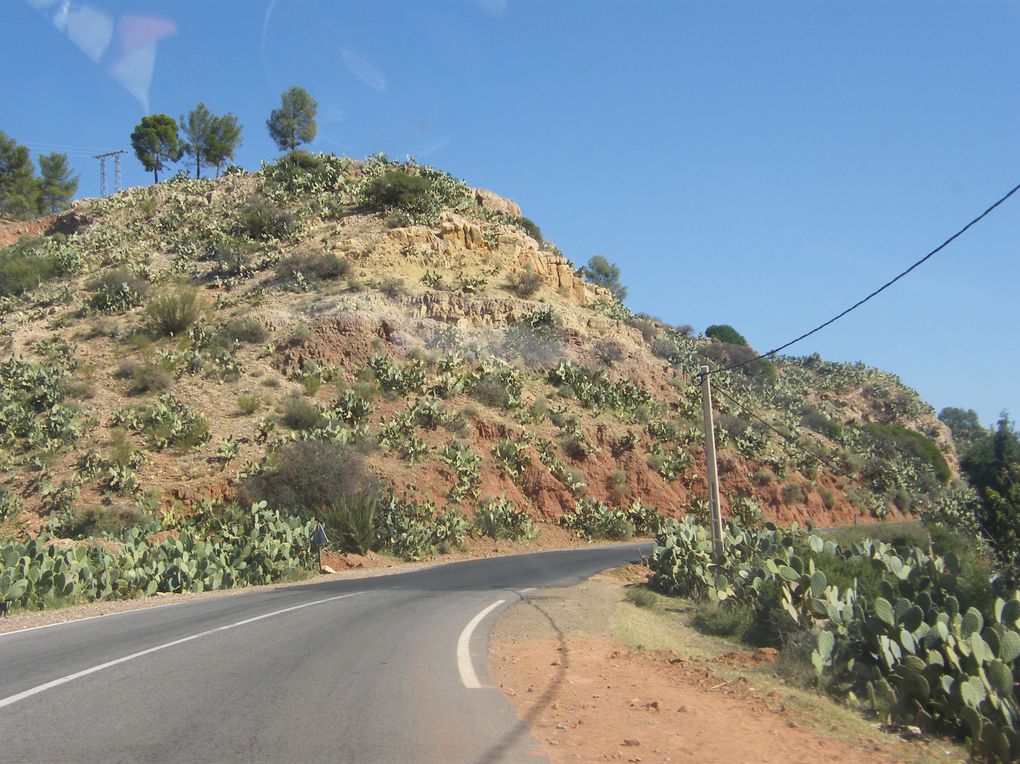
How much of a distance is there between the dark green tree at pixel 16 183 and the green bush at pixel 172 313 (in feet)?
114

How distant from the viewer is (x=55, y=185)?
71625 millimetres

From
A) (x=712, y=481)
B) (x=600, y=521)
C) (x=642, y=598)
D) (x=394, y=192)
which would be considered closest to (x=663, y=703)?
(x=642, y=598)

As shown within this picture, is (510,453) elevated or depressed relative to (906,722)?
elevated

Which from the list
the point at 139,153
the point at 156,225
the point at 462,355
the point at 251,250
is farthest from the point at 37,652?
the point at 139,153

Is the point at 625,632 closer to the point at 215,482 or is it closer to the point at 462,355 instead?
the point at 215,482

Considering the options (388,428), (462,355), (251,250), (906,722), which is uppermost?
(251,250)

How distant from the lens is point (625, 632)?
12.0 metres

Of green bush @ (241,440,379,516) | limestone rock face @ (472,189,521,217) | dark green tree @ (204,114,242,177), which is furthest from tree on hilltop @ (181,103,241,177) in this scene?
green bush @ (241,440,379,516)

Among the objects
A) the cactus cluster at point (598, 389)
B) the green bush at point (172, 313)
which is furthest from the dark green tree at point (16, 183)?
the cactus cluster at point (598, 389)

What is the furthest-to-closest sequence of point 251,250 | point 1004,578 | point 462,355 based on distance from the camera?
point 251,250 → point 462,355 → point 1004,578

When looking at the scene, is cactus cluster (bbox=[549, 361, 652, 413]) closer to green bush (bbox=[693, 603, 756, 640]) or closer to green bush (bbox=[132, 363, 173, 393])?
green bush (bbox=[132, 363, 173, 393])

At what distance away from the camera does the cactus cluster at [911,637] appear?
716cm

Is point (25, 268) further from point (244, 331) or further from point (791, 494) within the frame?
point (791, 494)

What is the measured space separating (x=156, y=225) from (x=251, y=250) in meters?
10.4
